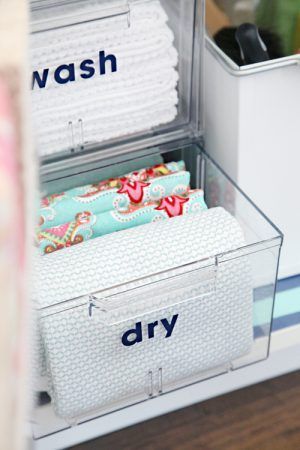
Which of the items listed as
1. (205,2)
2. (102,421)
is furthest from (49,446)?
(205,2)

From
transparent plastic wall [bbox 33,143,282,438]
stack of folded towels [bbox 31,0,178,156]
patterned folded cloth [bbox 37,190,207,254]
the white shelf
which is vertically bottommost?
the white shelf

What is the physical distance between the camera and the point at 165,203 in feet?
2.58

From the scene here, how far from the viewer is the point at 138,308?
704mm

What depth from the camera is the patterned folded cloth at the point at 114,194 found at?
2.56 feet

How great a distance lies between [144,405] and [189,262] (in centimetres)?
18

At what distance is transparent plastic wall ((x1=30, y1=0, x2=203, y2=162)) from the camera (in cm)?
76

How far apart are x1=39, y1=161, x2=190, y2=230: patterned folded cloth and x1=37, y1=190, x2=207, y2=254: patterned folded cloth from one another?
0.4 inches

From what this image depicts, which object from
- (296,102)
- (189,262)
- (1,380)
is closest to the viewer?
(1,380)

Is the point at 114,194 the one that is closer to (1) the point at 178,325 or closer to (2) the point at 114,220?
(2) the point at 114,220

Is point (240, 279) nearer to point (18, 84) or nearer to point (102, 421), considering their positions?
point (102, 421)

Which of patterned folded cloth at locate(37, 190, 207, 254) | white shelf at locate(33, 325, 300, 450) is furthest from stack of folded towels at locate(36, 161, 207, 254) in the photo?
white shelf at locate(33, 325, 300, 450)

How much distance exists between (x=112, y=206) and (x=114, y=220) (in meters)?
0.02

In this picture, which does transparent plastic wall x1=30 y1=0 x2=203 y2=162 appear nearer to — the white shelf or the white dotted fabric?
the white dotted fabric

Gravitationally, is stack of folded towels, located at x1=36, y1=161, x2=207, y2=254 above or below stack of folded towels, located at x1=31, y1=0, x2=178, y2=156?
below
